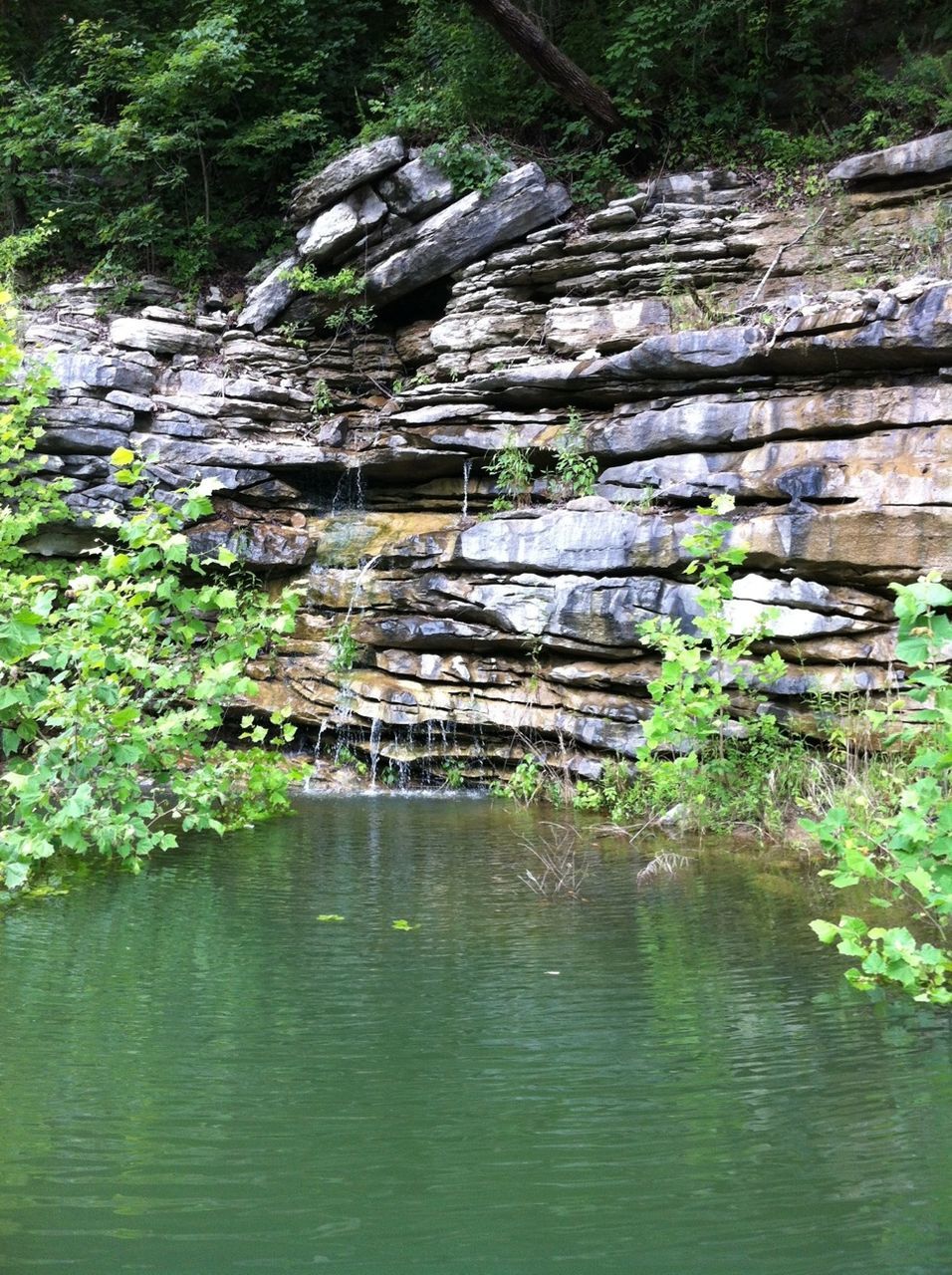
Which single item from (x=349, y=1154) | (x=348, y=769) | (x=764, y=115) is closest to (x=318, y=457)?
(x=348, y=769)

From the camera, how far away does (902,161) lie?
11.1 metres

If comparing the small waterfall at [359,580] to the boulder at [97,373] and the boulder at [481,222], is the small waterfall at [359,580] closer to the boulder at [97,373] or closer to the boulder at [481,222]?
the boulder at [97,373]

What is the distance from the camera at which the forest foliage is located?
1296cm

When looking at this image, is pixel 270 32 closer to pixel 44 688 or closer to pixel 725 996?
pixel 44 688

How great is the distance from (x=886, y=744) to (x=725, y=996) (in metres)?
1.27

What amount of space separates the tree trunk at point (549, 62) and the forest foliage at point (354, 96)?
26cm

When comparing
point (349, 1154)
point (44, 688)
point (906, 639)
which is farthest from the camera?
point (44, 688)

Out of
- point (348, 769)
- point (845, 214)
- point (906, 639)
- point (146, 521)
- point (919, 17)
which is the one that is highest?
point (919, 17)

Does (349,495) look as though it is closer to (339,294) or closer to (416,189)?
(339,294)

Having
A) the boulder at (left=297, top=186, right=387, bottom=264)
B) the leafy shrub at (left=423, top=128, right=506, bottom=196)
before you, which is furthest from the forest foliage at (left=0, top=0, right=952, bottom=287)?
the boulder at (left=297, top=186, right=387, bottom=264)

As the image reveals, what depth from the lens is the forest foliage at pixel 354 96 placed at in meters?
13.0

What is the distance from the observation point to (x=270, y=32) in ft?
49.6

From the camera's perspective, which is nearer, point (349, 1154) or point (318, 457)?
point (349, 1154)

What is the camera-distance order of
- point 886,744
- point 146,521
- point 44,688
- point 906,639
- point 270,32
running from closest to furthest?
point 906,639 < point 886,744 < point 44,688 < point 146,521 < point 270,32
